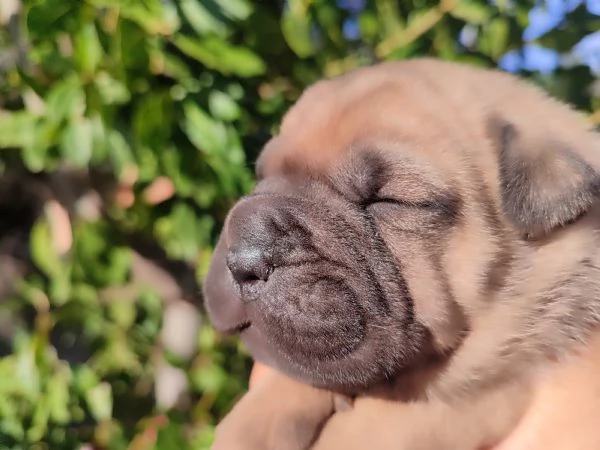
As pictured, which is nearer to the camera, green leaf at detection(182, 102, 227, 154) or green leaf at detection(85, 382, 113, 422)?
green leaf at detection(182, 102, 227, 154)

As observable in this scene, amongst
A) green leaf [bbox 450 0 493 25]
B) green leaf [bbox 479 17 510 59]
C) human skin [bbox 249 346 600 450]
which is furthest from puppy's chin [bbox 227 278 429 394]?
green leaf [bbox 479 17 510 59]

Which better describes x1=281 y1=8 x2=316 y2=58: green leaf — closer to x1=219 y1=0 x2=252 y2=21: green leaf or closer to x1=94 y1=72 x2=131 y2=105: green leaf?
x1=219 y1=0 x2=252 y2=21: green leaf

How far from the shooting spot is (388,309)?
4.41 feet

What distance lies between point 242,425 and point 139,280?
85 centimetres

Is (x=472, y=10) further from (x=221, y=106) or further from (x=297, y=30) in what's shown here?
(x=221, y=106)

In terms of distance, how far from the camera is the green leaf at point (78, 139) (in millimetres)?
1653

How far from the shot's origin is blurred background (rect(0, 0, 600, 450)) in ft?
5.38

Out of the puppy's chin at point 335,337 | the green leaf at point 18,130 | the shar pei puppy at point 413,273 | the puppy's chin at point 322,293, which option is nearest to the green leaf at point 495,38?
the shar pei puppy at point 413,273

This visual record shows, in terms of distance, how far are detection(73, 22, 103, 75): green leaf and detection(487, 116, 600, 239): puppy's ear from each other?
932mm

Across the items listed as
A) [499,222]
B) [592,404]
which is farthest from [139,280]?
[592,404]

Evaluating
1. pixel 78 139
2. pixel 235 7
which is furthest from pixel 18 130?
pixel 235 7

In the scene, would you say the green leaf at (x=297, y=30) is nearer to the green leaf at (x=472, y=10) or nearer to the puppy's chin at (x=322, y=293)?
the green leaf at (x=472, y=10)

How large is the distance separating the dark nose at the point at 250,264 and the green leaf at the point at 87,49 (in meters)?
0.60

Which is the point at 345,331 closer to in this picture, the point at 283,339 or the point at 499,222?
the point at 283,339
